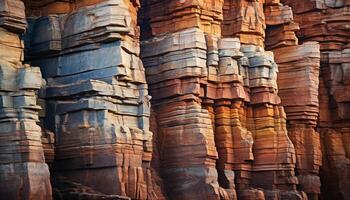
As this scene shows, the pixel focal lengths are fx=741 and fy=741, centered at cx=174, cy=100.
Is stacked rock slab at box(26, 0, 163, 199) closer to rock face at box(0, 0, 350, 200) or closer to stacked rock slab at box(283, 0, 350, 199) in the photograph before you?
rock face at box(0, 0, 350, 200)

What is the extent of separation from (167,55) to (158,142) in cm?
398

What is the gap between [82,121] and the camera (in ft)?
89.9

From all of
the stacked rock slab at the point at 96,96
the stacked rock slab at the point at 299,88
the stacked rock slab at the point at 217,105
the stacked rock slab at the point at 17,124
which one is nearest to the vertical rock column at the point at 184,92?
the stacked rock slab at the point at 217,105

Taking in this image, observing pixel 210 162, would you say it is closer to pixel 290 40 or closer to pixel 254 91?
pixel 254 91

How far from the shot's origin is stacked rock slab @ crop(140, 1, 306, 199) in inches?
1265

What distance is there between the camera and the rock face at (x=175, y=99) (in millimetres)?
25938

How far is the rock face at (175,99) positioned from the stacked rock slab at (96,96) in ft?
0.17

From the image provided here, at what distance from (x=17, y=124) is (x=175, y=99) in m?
10.2

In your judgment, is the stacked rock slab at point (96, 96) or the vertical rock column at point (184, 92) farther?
the vertical rock column at point (184, 92)

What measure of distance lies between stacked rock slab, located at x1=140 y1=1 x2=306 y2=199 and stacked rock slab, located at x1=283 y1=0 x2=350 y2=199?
6245mm

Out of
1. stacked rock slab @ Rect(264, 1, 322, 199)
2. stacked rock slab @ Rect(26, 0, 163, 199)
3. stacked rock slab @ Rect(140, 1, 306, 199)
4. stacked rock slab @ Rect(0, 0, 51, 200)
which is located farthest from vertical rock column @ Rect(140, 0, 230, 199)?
stacked rock slab @ Rect(0, 0, 51, 200)

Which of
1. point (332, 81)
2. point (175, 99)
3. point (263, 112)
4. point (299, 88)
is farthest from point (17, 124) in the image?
point (332, 81)

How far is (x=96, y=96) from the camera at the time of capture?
27391mm

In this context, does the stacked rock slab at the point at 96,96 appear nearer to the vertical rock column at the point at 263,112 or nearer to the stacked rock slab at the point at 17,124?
the stacked rock slab at the point at 17,124
